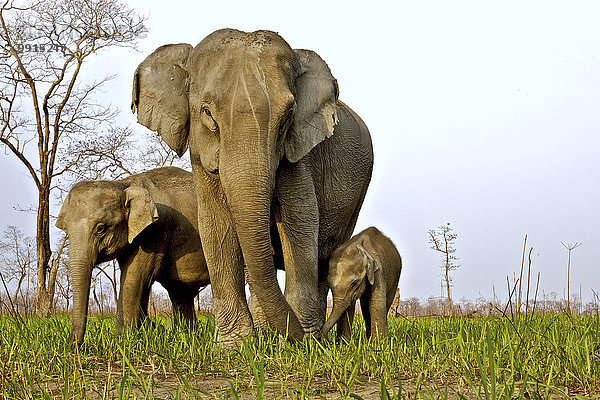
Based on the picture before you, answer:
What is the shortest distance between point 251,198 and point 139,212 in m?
3.25

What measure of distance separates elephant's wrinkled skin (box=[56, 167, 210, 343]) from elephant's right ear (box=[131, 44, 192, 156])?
1973 mm

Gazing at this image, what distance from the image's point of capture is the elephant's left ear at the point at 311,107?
6.02 metres

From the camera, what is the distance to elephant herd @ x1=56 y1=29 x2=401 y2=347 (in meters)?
5.46

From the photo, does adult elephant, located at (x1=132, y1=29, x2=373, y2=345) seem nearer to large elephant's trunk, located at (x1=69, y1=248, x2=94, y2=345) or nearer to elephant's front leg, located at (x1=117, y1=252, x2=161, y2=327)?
large elephant's trunk, located at (x1=69, y1=248, x2=94, y2=345)

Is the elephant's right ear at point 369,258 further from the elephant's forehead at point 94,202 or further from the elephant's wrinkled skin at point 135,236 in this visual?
the elephant's forehead at point 94,202

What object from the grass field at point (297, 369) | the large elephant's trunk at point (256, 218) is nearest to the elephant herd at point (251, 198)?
the large elephant's trunk at point (256, 218)

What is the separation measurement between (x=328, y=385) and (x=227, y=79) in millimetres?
2791

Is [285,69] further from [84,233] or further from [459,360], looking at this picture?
[84,233]

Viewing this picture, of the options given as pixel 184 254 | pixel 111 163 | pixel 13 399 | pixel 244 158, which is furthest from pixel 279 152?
pixel 111 163

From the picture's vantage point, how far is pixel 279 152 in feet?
18.9

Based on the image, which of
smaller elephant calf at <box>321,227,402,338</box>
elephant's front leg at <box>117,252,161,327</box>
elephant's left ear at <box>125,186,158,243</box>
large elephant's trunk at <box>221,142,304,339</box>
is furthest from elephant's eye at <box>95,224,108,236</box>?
large elephant's trunk at <box>221,142,304,339</box>

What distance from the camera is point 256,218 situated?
17.8 ft

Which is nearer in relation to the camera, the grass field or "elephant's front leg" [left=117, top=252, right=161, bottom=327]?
the grass field

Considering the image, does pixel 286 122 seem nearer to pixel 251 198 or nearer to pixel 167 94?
pixel 251 198
